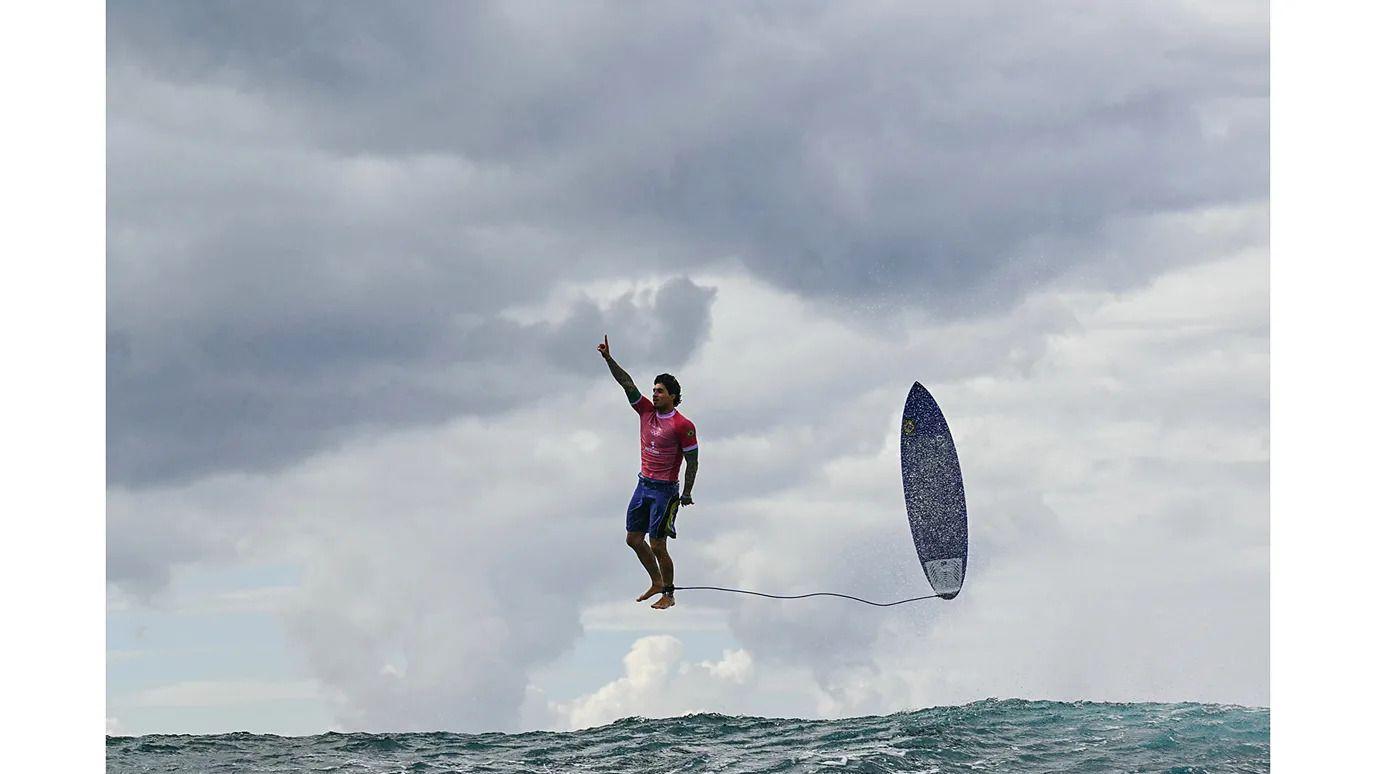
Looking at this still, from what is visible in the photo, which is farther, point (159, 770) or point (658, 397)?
point (159, 770)

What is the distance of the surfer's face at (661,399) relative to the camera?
608 inches

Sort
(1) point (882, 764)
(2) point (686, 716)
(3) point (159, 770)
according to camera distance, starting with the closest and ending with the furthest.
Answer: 1. (1) point (882, 764)
2. (3) point (159, 770)
3. (2) point (686, 716)

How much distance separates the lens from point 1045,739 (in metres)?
17.3

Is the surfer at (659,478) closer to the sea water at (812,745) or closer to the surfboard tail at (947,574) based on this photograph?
the sea water at (812,745)

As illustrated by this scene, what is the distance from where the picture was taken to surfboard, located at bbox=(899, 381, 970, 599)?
18.9 m

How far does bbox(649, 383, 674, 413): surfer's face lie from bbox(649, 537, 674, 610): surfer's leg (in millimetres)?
1691

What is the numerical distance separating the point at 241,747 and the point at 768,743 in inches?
317

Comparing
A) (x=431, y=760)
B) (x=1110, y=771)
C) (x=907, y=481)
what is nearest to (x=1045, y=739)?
(x=1110, y=771)

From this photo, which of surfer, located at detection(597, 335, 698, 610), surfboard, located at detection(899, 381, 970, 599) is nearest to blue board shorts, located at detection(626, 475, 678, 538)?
surfer, located at detection(597, 335, 698, 610)

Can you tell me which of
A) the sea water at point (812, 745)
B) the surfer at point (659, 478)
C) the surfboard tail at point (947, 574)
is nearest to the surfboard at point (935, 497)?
the surfboard tail at point (947, 574)

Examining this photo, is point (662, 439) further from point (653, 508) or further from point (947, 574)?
point (947, 574)

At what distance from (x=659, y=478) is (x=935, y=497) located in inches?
210

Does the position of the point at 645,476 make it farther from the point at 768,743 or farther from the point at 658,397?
the point at 768,743

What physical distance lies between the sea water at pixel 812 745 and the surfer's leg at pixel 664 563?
2.08 meters
